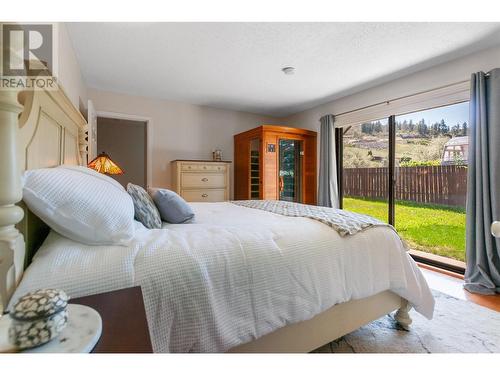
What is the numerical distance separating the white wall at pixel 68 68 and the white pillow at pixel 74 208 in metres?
0.99

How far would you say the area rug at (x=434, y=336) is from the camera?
148 centimetres

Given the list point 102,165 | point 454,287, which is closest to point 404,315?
point 454,287

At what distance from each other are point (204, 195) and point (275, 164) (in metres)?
1.21

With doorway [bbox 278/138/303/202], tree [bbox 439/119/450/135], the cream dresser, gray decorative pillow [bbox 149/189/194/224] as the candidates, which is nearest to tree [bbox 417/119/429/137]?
tree [bbox 439/119/450/135]

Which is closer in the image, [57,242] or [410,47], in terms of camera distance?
[57,242]

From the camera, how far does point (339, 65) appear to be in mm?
2691

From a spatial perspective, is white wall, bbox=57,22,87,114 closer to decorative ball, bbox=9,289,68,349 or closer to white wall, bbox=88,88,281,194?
white wall, bbox=88,88,281,194

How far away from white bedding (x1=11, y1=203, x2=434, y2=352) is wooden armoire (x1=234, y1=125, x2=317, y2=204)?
8.34 ft

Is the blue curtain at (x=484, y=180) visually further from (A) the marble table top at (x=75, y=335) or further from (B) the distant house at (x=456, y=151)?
(A) the marble table top at (x=75, y=335)

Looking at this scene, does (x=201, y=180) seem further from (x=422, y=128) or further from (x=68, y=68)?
(x=422, y=128)
